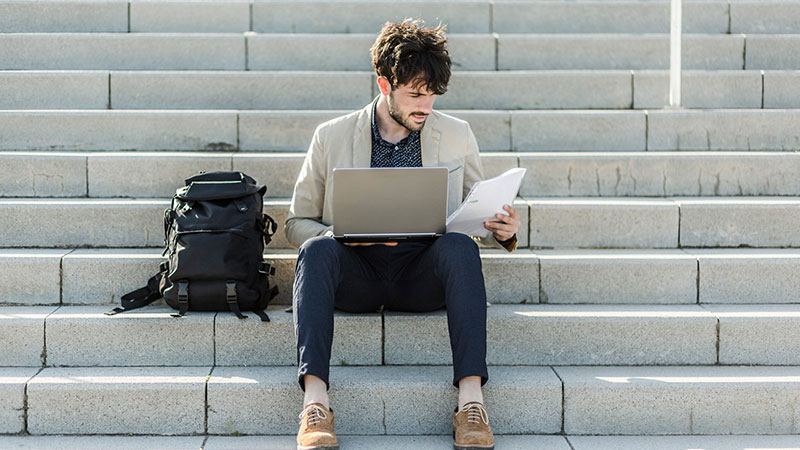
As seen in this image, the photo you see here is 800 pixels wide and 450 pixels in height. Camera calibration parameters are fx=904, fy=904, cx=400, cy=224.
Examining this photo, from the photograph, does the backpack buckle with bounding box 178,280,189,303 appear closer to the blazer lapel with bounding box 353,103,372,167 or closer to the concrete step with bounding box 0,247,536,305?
the concrete step with bounding box 0,247,536,305

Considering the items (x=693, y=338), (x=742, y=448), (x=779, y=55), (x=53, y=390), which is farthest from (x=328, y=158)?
(x=779, y=55)

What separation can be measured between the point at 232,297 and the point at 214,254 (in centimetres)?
20

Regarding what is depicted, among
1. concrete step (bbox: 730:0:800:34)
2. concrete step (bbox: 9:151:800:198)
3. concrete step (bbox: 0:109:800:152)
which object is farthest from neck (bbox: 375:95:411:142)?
concrete step (bbox: 730:0:800:34)

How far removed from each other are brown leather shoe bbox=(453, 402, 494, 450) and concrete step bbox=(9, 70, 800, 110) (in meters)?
2.38

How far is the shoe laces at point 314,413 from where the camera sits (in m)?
3.19

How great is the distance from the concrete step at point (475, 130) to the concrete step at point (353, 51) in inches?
26.4

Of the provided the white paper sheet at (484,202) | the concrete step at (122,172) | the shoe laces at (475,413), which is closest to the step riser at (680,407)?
the shoe laces at (475,413)

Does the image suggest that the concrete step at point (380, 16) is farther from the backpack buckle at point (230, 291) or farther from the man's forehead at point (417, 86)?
the backpack buckle at point (230, 291)

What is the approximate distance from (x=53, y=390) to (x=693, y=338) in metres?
2.59

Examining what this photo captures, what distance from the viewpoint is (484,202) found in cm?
343

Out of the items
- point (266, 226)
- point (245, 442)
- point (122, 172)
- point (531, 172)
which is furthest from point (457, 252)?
point (122, 172)

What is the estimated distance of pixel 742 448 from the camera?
3.38 metres

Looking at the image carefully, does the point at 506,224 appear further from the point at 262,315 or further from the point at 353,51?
the point at 353,51

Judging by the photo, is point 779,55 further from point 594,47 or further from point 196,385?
point 196,385
